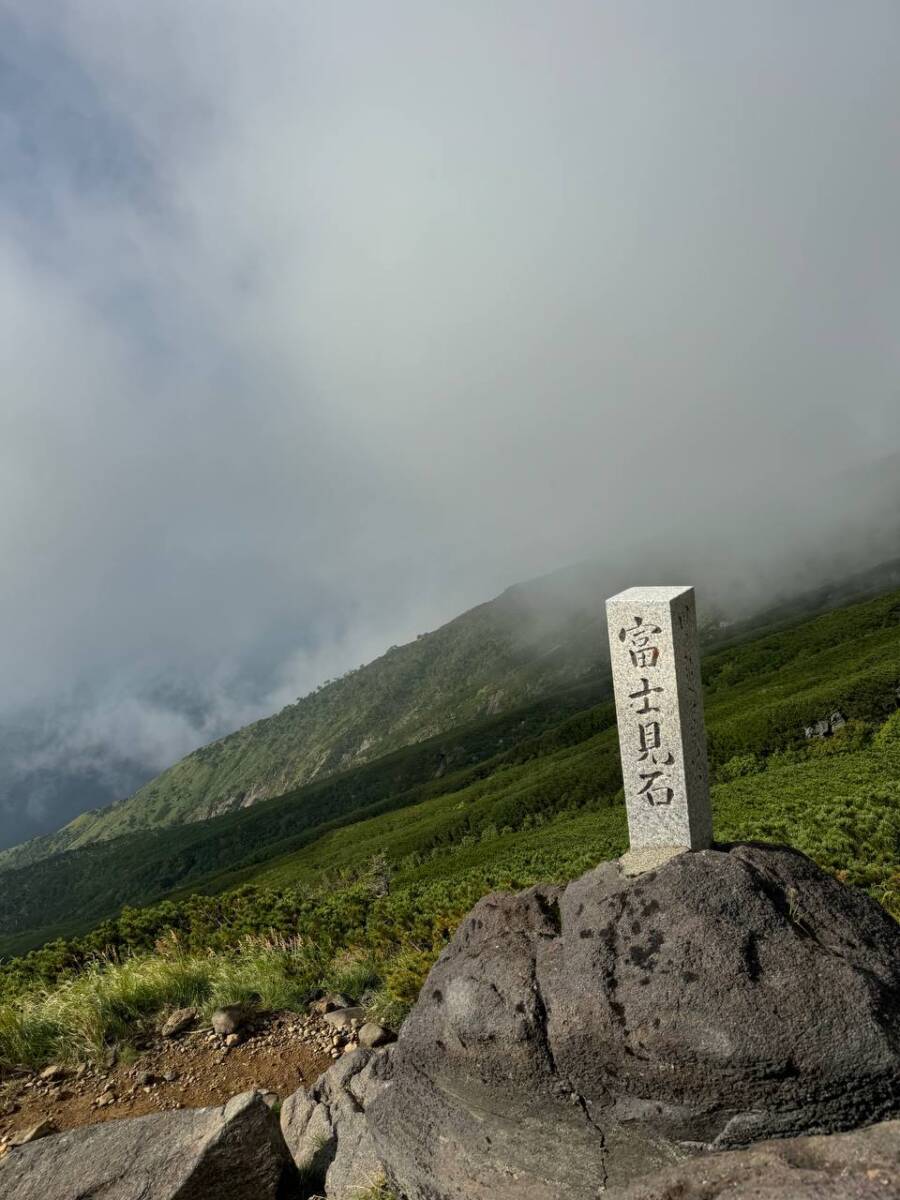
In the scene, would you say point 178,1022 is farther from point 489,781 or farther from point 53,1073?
point 489,781

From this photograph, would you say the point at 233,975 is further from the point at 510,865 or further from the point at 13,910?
the point at 13,910

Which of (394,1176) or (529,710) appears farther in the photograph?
(529,710)

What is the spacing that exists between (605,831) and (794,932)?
4032 centimetres

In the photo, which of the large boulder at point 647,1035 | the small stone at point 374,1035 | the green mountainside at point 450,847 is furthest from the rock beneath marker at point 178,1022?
the large boulder at point 647,1035

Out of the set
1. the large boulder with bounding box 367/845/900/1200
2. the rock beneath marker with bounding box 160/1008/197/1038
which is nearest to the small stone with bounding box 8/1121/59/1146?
the rock beneath marker with bounding box 160/1008/197/1038

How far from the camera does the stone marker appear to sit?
8953 millimetres

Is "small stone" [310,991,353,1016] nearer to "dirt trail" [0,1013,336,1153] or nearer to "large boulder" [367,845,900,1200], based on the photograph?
"dirt trail" [0,1013,336,1153]

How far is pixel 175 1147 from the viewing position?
6.99 metres

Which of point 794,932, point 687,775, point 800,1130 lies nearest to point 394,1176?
point 800,1130

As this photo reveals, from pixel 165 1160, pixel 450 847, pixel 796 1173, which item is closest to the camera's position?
pixel 796 1173

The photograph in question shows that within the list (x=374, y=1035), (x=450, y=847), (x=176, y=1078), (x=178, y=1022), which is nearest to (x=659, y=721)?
(x=374, y=1035)

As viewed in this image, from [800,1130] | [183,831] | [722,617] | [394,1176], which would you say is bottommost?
[183,831]

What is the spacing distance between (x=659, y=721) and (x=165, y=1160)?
6.71m

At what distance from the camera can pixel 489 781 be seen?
100812 millimetres
